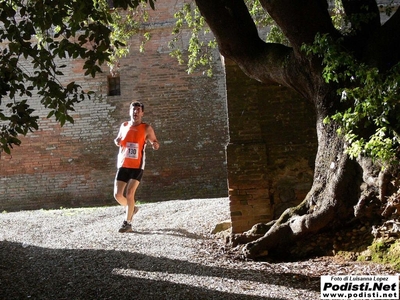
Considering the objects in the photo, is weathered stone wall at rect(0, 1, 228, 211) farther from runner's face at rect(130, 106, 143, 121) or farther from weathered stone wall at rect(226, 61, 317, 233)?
weathered stone wall at rect(226, 61, 317, 233)

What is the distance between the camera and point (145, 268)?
5172 mm

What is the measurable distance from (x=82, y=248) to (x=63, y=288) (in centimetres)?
187

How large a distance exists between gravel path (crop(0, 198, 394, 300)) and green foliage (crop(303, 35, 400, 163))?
1185mm

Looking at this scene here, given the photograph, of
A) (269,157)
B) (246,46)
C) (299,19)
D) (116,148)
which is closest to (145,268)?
(269,157)

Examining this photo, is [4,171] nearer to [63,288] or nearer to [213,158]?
[213,158]

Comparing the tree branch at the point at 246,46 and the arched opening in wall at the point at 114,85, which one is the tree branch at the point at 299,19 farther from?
the arched opening in wall at the point at 114,85

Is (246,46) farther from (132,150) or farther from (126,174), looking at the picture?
(126,174)

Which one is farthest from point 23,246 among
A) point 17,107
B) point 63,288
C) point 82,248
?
point 17,107

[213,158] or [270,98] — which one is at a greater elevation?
[270,98]

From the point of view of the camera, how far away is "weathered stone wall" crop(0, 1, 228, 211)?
15523mm

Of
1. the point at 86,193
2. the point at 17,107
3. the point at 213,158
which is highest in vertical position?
the point at 17,107

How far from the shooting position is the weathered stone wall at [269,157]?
696cm

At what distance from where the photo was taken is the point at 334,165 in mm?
5621

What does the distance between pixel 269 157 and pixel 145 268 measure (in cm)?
268
